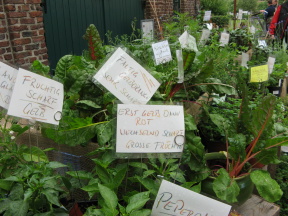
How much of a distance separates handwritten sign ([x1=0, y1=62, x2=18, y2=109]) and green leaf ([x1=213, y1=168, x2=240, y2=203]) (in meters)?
0.80

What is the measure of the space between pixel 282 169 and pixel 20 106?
90.2 inches

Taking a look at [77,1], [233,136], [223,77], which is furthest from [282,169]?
[77,1]

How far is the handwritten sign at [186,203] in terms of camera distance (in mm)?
945

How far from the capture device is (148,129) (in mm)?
993

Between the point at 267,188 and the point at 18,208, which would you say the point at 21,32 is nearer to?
the point at 18,208

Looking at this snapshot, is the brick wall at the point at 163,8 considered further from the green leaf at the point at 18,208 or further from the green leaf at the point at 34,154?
the green leaf at the point at 18,208

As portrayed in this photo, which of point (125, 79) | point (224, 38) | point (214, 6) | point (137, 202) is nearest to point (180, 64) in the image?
point (125, 79)

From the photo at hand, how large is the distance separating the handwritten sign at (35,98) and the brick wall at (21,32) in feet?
8.46

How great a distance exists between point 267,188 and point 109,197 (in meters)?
0.62

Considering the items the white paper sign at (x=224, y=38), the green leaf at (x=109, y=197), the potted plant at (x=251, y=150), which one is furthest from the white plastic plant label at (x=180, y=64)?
the white paper sign at (x=224, y=38)

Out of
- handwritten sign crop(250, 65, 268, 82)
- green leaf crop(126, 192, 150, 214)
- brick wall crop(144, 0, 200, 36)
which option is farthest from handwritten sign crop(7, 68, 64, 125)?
brick wall crop(144, 0, 200, 36)

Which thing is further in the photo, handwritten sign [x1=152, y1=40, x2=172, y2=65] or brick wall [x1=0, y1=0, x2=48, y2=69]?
brick wall [x1=0, y1=0, x2=48, y2=69]

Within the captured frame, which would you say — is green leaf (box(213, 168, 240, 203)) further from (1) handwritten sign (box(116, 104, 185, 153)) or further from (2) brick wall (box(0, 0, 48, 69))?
(2) brick wall (box(0, 0, 48, 69))

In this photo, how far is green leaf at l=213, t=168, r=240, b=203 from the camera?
43.6 inches
